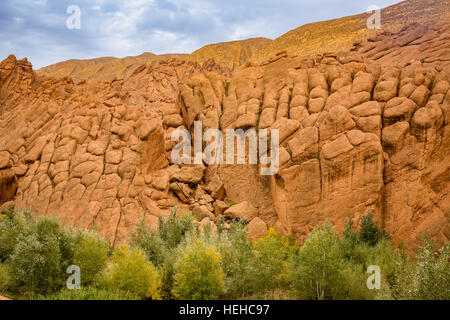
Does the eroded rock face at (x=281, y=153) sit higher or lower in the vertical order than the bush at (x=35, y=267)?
higher

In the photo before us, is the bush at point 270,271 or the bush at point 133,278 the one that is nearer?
the bush at point 133,278

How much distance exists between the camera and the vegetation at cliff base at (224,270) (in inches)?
831

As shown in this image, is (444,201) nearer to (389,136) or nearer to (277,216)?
(389,136)

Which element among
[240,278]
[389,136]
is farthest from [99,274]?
[389,136]

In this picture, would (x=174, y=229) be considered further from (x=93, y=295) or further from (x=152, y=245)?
(x=93, y=295)

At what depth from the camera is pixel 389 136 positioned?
33.5 meters

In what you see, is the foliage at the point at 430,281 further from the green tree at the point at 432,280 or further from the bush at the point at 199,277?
the bush at the point at 199,277

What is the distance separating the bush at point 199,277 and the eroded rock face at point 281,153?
543 inches

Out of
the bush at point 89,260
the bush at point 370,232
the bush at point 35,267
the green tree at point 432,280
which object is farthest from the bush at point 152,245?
the green tree at point 432,280

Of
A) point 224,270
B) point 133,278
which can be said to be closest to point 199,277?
point 133,278

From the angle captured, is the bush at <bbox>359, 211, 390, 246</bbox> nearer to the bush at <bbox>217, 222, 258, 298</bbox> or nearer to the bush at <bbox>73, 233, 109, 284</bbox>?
the bush at <bbox>217, 222, 258, 298</bbox>
